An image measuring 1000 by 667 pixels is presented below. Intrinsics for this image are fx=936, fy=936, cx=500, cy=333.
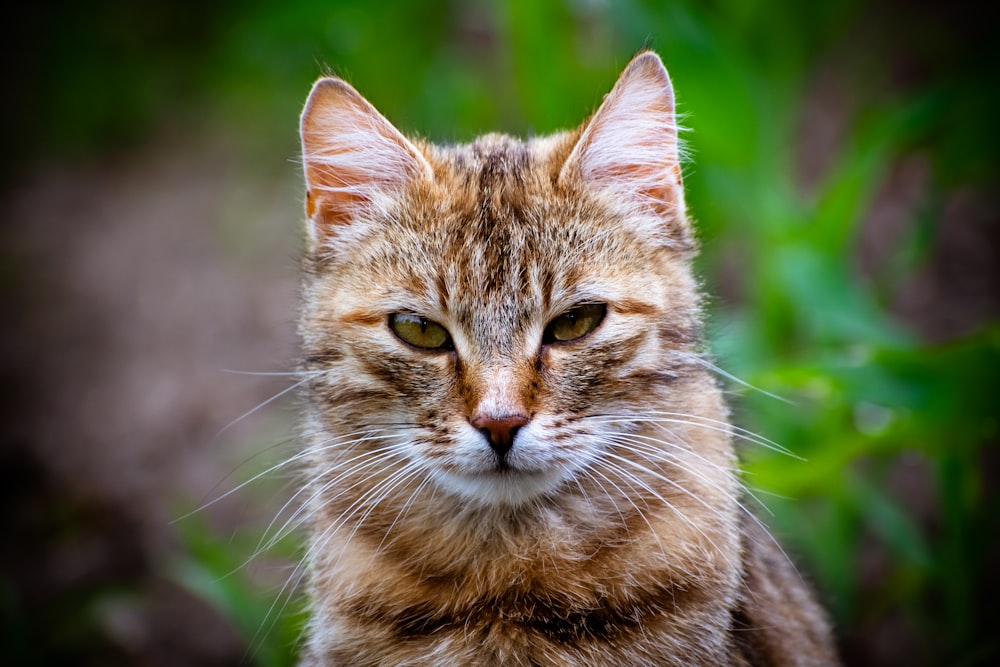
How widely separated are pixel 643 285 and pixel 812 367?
2.66ft

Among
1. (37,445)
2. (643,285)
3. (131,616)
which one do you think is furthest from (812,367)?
(37,445)

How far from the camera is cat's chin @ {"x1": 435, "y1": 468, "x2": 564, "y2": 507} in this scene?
175 centimetres

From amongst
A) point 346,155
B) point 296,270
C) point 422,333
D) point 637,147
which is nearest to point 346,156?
point 346,155

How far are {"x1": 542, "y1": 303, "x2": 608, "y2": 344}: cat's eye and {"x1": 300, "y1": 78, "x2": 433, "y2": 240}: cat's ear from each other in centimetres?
42

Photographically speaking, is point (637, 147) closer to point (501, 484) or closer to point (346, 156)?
point (346, 156)

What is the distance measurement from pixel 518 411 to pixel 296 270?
2.70 ft

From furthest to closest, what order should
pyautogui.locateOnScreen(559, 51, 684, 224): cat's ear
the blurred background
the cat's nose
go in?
the blurred background → pyautogui.locateOnScreen(559, 51, 684, 224): cat's ear → the cat's nose

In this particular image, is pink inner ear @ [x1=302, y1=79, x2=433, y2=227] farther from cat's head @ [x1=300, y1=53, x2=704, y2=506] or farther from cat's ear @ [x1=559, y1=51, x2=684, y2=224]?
cat's ear @ [x1=559, y1=51, x2=684, y2=224]

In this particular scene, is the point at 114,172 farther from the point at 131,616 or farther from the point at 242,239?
the point at 131,616

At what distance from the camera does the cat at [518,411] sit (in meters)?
1.77

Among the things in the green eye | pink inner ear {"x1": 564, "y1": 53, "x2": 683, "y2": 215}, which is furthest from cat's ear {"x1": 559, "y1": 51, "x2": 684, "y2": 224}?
the green eye

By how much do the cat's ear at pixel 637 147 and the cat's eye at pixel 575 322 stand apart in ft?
0.94

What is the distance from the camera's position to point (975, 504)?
281 centimetres

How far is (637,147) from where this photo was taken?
2.00m
